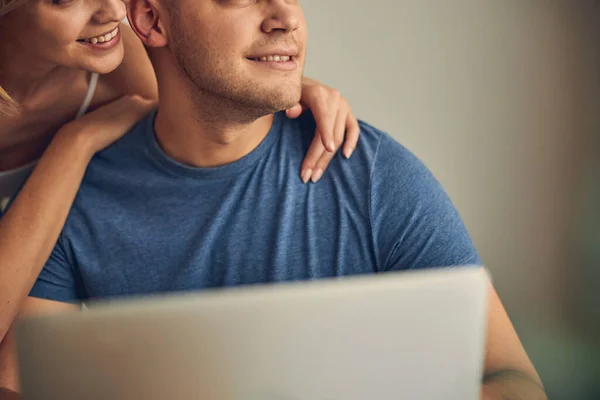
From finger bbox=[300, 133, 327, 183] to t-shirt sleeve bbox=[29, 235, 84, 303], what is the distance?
1.63 feet

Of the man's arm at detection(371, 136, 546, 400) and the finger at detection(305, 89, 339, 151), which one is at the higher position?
the finger at detection(305, 89, 339, 151)

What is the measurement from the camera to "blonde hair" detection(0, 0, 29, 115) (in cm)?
111

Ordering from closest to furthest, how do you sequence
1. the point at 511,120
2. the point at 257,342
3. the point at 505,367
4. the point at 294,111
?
the point at 257,342, the point at 505,367, the point at 294,111, the point at 511,120

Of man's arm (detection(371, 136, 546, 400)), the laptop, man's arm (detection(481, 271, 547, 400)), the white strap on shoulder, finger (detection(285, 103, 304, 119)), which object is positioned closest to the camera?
the laptop

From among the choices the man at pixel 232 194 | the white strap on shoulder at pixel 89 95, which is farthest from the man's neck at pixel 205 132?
the white strap on shoulder at pixel 89 95

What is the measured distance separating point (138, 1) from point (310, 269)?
0.59 metres

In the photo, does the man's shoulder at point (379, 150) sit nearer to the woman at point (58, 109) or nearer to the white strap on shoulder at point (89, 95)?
the woman at point (58, 109)

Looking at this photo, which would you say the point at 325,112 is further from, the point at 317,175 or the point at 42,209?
the point at 42,209

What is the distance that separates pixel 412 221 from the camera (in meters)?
1.10

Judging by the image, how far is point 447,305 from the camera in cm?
57

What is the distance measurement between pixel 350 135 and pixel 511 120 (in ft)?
1.68

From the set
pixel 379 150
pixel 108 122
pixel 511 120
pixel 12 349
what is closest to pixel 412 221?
pixel 379 150

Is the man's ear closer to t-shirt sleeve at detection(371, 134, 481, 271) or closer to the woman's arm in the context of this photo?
the woman's arm

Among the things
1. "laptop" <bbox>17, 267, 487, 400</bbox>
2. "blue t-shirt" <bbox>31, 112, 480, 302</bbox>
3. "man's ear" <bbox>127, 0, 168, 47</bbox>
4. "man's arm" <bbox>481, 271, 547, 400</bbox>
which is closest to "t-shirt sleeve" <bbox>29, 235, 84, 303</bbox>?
"blue t-shirt" <bbox>31, 112, 480, 302</bbox>
